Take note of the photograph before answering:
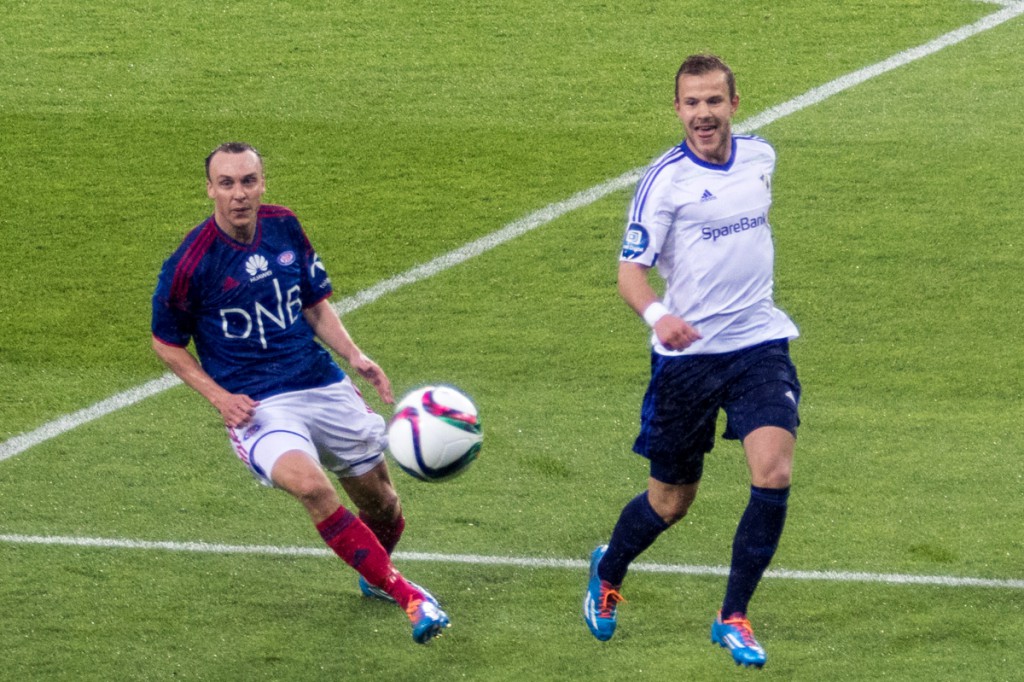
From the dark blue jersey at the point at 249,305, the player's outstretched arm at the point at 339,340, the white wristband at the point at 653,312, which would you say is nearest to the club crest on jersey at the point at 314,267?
the dark blue jersey at the point at 249,305

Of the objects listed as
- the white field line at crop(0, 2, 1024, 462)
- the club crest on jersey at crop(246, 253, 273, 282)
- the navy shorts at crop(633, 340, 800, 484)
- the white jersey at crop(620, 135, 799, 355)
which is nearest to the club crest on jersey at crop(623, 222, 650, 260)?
the white jersey at crop(620, 135, 799, 355)

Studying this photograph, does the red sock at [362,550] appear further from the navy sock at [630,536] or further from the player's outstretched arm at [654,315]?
the player's outstretched arm at [654,315]

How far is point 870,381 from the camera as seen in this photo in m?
9.02

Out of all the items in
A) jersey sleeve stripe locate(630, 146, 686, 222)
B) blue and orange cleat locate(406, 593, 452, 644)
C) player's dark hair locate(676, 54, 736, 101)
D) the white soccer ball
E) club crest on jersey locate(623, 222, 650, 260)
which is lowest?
blue and orange cleat locate(406, 593, 452, 644)

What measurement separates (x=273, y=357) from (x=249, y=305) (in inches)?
9.1

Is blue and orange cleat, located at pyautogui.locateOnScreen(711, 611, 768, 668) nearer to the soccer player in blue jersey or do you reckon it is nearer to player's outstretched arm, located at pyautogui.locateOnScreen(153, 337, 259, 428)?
the soccer player in blue jersey

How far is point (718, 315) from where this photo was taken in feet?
20.3

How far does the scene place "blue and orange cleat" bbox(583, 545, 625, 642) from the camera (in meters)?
6.58

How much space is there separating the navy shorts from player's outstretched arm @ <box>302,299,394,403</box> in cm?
105

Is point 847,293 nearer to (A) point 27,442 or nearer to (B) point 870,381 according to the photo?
(B) point 870,381

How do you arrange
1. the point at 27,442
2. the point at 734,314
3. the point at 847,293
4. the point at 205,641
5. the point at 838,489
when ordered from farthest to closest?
the point at 847,293 < the point at 27,442 < the point at 838,489 < the point at 205,641 < the point at 734,314

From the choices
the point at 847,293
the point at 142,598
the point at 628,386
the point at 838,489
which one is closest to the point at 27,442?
the point at 142,598

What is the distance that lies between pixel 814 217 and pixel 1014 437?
2.67 meters

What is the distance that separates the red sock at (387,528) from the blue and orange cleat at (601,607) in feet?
3.00
